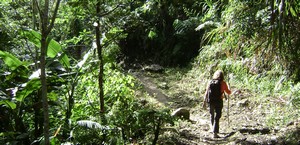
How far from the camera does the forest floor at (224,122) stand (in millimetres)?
5574

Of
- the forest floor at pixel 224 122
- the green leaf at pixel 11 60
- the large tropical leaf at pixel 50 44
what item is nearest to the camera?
the large tropical leaf at pixel 50 44

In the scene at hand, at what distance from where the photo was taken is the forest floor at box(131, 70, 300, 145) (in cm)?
557

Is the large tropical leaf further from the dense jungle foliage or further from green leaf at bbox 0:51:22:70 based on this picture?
green leaf at bbox 0:51:22:70

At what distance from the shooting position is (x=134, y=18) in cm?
497

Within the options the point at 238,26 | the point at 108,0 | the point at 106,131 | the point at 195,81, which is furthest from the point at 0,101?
the point at 195,81

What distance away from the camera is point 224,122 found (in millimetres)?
7527

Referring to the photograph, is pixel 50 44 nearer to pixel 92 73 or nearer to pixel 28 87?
pixel 28 87

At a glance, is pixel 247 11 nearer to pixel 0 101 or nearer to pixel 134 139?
pixel 134 139

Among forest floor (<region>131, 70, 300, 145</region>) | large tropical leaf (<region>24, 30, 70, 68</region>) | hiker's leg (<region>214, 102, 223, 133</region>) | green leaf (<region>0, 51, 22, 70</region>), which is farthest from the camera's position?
hiker's leg (<region>214, 102, 223, 133</region>)

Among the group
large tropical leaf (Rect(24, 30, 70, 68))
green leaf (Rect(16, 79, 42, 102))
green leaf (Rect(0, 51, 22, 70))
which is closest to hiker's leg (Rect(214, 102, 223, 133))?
large tropical leaf (Rect(24, 30, 70, 68))

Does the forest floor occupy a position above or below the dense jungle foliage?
below

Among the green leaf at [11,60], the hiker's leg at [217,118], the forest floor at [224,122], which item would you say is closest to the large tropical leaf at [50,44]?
the green leaf at [11,60]

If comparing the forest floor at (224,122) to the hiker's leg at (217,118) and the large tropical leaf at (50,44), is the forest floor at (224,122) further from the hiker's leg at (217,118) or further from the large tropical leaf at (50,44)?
the large tropical leaf at (50,44)

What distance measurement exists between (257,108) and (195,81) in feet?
12.3
